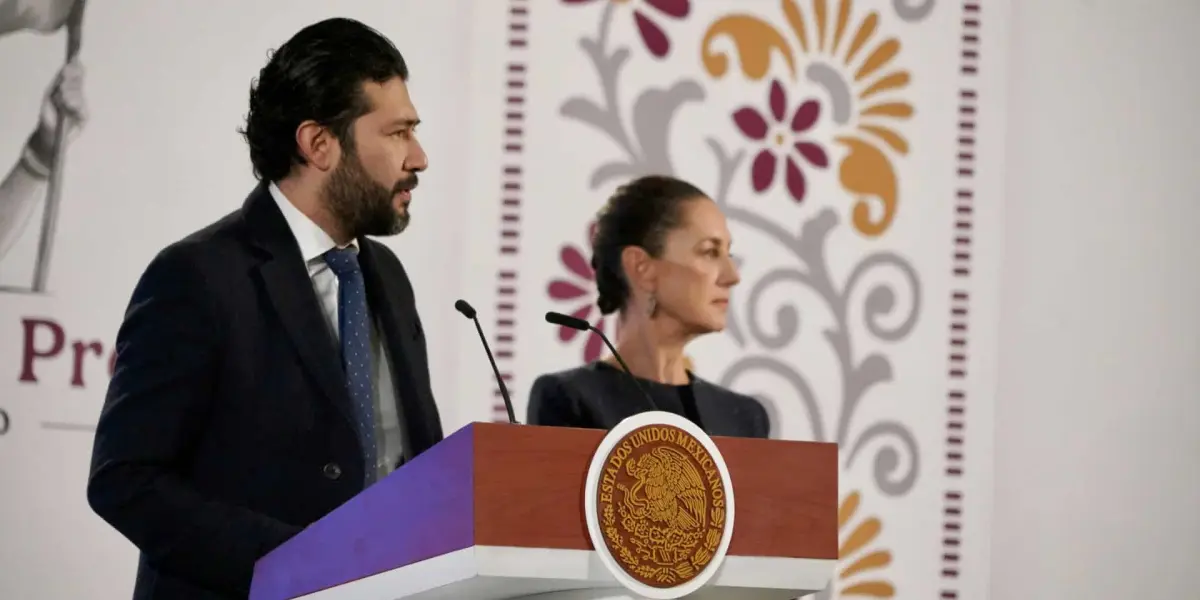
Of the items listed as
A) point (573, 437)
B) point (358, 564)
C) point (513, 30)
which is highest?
point (513, 30)

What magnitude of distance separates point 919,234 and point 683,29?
846mm

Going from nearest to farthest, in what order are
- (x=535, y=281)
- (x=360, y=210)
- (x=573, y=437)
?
(x=573, y=437)
(x=360, y=210)
(x=535, y=281)

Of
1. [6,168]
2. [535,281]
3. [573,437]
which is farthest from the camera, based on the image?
[535,281]

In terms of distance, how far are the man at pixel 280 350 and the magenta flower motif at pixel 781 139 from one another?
4.82 ft

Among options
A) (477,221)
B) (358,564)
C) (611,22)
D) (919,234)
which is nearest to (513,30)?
(611,22)

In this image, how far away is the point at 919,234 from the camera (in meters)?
4.24

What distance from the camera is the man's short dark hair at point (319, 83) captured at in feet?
9.55

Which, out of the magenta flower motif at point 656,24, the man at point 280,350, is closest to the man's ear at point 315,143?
the man at point 280,350

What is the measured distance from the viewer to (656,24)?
420 cm

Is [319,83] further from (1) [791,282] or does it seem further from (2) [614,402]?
(1) [791,282]

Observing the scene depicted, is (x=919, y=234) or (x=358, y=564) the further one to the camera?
(x=919, y=234)

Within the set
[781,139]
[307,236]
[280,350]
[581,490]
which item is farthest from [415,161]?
[781,139]

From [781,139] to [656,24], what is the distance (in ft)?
1.50

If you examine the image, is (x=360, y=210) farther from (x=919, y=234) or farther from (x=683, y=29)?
(x=919, y=234)
